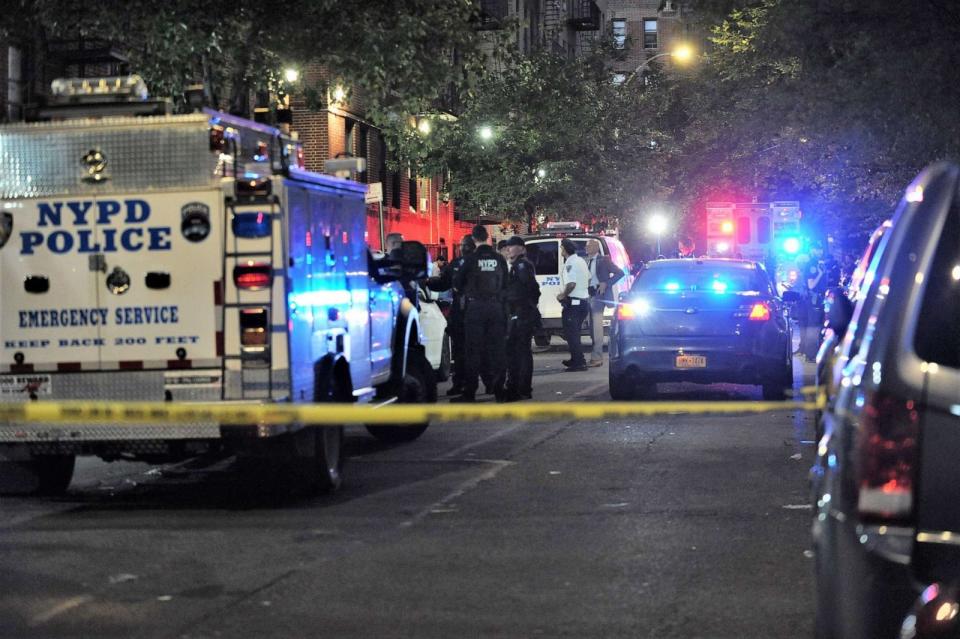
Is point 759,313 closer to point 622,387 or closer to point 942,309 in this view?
point 622,387

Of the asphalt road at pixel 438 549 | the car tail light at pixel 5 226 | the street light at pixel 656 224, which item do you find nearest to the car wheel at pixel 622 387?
the asphalt road at pixel 438 549

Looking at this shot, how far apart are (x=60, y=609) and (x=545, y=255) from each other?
70.2 feet

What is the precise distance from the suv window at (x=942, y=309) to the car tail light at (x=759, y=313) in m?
12.2

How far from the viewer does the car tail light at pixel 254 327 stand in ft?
30.9

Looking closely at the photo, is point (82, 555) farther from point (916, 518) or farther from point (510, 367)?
point (510, 367)

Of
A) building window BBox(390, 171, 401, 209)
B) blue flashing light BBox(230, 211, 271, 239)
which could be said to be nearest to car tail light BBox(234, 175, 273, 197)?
blue flashing light BBox(230, 211, 271, 239)

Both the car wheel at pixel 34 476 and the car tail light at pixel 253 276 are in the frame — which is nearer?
the car tail light at pixel 253 276

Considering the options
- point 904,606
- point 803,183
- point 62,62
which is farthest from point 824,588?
point 803,183

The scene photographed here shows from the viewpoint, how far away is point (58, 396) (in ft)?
31.4

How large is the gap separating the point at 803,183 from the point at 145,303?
110 feet

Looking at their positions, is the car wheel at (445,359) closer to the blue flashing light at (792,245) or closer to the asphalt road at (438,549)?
the asphalt road at (438,549)

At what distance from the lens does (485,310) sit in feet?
55.3

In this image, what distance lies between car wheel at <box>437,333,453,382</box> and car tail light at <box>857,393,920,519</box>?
15.2m

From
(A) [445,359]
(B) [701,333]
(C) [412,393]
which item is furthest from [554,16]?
(C) [412,393]
